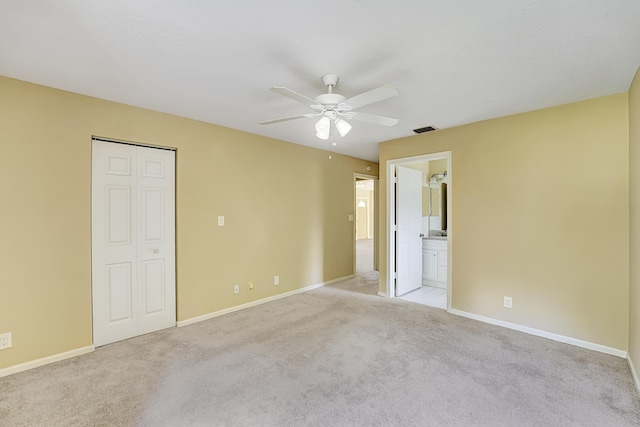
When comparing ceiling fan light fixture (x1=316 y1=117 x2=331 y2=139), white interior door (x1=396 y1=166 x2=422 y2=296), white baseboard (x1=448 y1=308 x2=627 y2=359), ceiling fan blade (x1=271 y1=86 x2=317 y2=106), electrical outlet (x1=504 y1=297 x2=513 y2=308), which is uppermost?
ceiling fan blade (x1=271 y1=86 x2=317 y2=106)

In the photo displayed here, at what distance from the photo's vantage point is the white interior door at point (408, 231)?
4.52 m

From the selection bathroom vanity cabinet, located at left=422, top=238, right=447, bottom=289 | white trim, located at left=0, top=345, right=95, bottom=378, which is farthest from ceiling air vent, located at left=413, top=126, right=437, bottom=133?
Result: white trim, located at left=0, top=345, right=95, bottom=378

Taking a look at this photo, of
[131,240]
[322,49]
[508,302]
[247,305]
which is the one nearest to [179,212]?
[131,240]

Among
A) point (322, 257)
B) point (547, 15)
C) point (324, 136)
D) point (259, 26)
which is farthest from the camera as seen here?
point (322, 257)

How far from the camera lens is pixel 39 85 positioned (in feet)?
8.23

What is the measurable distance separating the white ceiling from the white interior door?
1.80 metres

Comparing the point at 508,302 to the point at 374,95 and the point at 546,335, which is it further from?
the point at 374,95


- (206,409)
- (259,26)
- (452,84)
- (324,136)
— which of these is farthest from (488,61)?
(206,409)

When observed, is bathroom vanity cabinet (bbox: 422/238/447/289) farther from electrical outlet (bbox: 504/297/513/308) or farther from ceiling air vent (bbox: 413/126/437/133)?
ceiling air vent (bbox: 413/126/437/133)

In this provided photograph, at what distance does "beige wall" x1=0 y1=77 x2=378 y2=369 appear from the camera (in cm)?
243

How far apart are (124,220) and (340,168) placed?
142 inches

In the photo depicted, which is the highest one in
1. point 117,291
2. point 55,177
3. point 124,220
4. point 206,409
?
point 55,177

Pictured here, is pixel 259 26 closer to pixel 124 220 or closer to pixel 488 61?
pixel 488 61

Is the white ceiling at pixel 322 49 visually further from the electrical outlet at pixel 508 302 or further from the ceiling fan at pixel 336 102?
the electrical outlet at pixel 508 302
